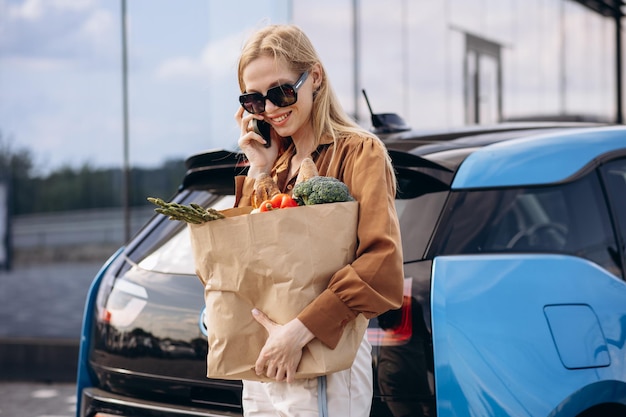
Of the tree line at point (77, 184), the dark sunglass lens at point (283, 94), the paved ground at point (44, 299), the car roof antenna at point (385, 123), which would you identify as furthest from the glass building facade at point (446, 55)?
the dark sunglass lens at point (283, 94)

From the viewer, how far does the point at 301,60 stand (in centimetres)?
235

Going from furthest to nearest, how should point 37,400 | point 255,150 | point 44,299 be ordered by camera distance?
point 44,299, point 37,400, point 255,150

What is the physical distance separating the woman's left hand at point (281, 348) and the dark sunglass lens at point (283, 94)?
541 millimetres

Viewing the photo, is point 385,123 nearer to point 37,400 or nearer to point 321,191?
point 321,191

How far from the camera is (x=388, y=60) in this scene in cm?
1227

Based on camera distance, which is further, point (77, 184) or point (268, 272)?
point (77, 184)

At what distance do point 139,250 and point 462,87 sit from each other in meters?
10.9

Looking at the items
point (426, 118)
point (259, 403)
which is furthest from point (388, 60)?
point (259, 403)

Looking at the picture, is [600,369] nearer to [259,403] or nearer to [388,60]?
[259,403]

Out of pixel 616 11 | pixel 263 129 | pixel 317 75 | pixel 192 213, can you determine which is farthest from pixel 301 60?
pixel 616 11

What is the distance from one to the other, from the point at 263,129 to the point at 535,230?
1129 mm

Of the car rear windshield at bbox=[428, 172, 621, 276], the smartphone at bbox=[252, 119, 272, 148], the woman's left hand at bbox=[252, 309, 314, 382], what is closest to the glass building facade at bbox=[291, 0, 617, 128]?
the car rear windshield at bbox=[428, 172, 621, 276]

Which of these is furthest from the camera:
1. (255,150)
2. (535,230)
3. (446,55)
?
(446,55)

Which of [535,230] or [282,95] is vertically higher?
[282,95]
